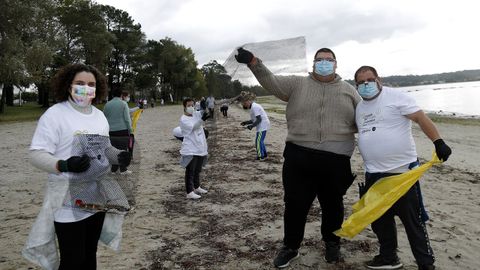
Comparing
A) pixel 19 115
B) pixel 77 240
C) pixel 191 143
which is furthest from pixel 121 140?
pixel 19 115

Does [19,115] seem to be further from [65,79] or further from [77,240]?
[77,240]

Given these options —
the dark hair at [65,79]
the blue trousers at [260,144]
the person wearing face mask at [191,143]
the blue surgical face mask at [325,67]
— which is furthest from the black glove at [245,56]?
the blue trousers at [260,144]

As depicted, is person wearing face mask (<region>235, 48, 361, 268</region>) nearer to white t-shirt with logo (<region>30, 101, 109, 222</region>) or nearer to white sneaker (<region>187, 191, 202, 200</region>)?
white t-shirt with logo (<region>30, 101, 109, 222</region>)

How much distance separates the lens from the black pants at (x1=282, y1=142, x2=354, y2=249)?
3926mm

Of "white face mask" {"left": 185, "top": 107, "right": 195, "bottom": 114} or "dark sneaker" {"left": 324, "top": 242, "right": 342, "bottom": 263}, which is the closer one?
"dark sneaker" {"left": 324, "top": 242, "right": 342, "bottom": 263}

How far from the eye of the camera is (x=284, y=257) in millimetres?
4133

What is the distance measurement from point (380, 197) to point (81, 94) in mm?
2793

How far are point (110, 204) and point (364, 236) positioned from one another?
330 centimetres

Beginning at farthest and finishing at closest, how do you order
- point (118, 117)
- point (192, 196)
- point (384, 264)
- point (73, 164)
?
1. point (118, 117)
2. point (192, 196)
3. point (384, 264)
4. point (73, 164)

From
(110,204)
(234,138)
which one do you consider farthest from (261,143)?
(110,204)

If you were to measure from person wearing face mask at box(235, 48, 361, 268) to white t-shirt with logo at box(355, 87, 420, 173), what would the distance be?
0.70 ft

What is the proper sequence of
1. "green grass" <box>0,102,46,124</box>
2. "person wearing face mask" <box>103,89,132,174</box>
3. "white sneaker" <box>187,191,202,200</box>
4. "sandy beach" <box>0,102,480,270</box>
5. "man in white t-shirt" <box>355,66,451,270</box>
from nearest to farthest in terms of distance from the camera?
1. "man in white t-shirt" <box>355,66,451,270</box>
2. "sandy beach" <box>0,102,480,270</box>
3. "white sneaker" <box>187,191,202,200</box>
4. "person wearing face mask" <box>103,89,132,174</box>
5. "green grass" <box>0,102,46,124</box>

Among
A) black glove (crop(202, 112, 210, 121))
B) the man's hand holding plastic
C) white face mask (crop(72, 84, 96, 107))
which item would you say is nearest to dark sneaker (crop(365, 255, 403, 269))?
the man's hand holding plastic

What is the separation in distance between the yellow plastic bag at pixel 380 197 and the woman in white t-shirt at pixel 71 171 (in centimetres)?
228
